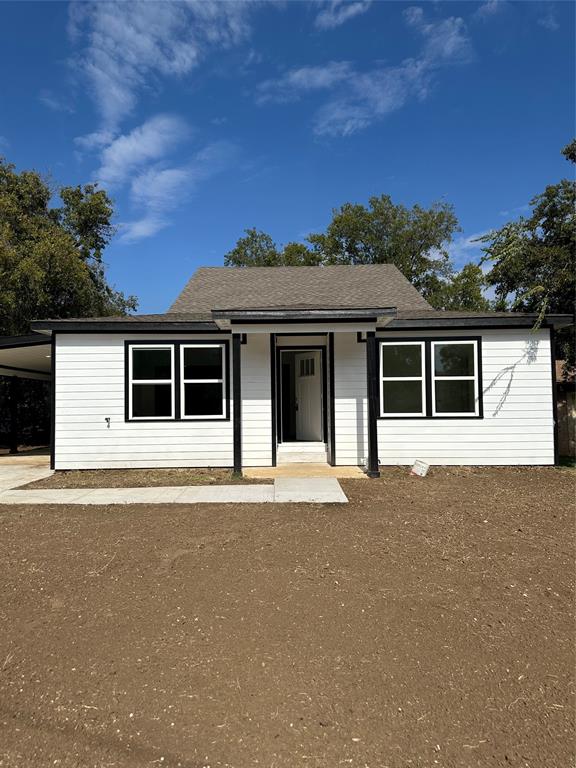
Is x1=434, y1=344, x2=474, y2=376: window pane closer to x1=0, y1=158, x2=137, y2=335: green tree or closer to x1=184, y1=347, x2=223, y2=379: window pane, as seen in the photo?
x1=184, y1=347, x2=223, y2=379: window pane

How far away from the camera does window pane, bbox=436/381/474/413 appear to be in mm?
9242

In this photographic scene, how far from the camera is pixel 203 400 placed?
364 inches

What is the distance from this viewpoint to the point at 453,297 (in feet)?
87.4

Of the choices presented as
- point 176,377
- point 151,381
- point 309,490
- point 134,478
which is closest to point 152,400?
point 151,381

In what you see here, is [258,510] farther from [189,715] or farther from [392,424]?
[392,424]

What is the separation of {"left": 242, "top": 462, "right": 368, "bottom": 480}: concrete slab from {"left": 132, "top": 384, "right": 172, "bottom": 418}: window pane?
6.74 ft

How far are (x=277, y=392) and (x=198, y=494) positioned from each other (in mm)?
3385

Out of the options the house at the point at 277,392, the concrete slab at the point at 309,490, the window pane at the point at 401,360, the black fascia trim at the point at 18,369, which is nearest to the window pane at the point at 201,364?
the house at the point at 277,392

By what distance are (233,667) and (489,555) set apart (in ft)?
8.97

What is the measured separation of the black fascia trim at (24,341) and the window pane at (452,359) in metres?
8.02

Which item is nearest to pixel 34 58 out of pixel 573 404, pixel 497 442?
pixel 497 442

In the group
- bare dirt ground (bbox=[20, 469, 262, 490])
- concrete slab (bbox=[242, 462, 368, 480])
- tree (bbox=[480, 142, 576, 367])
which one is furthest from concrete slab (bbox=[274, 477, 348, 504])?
tree (bbox=[480, 142, 576, 367])

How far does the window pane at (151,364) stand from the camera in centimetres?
918

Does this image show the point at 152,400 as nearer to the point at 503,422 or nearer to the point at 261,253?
the point at 503,422
